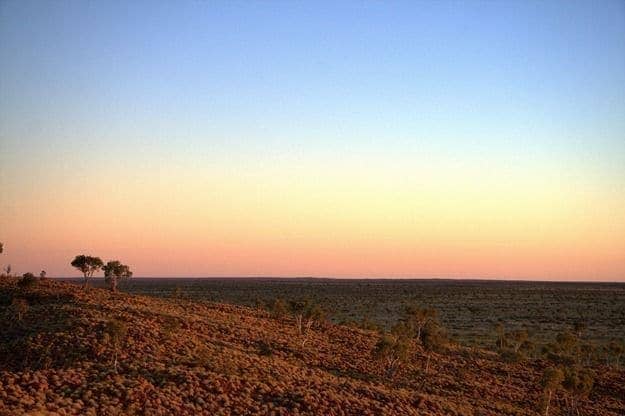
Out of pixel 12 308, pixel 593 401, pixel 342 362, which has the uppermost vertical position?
pixel 12 308

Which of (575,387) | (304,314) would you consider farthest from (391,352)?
(304,314)

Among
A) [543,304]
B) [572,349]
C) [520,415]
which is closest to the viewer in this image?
[520,415]

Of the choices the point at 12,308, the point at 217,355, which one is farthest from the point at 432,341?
the point at 12,308

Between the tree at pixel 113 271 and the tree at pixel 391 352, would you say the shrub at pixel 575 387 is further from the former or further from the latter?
the tree at pixel 113 271

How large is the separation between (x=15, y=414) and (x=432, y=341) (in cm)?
2769

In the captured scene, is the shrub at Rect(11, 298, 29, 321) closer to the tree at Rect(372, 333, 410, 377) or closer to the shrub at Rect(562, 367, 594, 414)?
the tree at Rect(372, 333, 410, 377)

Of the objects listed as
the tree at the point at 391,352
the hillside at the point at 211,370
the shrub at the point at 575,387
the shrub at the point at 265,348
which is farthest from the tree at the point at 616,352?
the shrub at the point at 265,348

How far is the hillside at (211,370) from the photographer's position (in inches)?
790

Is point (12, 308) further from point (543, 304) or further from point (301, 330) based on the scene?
point (543, 304)

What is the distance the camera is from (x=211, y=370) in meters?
24.6

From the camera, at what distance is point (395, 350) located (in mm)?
32188

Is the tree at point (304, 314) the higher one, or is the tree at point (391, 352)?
the tree at point (304, 314)

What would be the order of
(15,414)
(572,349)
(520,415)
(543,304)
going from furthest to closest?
(543,304)
(572,349)
(520,415)
(15,414)

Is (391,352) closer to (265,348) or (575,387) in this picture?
(265,348)
